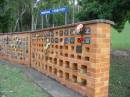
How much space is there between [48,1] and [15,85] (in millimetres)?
19910

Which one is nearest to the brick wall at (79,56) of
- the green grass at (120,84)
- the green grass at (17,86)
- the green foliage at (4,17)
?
the green grass at (17,86)

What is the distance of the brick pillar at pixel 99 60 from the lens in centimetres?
463

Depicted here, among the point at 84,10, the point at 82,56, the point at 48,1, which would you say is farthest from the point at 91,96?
the point at 48,1

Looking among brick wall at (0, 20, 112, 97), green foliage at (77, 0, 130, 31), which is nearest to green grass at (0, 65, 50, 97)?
brick wall at (0, 20, 112, 97)

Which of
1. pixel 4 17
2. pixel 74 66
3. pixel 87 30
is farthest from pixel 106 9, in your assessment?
pixel 4 17

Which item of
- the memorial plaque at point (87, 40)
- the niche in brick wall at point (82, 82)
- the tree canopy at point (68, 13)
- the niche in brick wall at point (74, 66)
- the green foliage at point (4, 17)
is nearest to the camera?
the memorial plaque at point (87, 40)

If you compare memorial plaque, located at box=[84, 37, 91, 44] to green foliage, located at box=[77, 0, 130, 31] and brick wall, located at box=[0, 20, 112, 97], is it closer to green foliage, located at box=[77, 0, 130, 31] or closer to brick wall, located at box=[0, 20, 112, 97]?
brick wall, located at box=[0, 20, 112, 97]

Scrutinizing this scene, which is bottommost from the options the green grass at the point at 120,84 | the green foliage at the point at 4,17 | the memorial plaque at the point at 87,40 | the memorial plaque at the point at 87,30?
the green grass at the point at 120,84

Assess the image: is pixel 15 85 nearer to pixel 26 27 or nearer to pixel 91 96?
pixel 91 96

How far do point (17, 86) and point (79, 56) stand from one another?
5.00 feet

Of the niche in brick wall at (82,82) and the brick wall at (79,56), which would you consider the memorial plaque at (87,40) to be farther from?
the niche in brick wall at (82,82)

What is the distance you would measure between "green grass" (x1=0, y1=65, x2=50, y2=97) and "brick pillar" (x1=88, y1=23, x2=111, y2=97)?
1.01m

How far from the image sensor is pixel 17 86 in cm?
578

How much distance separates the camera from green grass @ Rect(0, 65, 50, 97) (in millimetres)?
5185
